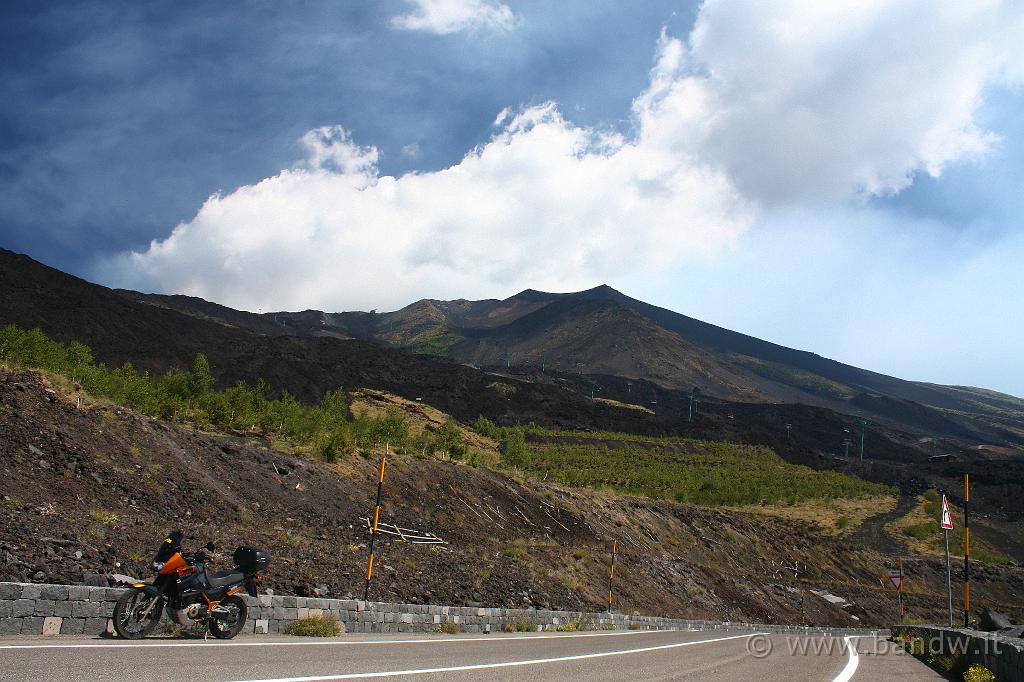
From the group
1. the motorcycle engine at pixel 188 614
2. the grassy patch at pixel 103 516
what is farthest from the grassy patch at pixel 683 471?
the motorcycle engine at pixel 188 614

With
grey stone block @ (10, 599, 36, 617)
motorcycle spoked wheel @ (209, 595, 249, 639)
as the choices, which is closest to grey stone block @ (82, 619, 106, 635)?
grey stone block @ (10, 599, 36, 617)

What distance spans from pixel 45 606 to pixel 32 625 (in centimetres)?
24

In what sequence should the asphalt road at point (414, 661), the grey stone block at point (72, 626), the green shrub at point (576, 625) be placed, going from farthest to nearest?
the green shrub at point (576, 625) → the grey stone block at point (72, 626) → the asphalt road at point (414, 661)

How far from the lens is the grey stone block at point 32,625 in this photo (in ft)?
28.6

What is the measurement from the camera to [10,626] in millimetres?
8602

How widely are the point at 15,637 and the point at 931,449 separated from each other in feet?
644

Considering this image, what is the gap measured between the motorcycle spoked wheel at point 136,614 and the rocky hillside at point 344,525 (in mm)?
2176

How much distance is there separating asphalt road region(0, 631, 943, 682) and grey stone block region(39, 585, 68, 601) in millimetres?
721

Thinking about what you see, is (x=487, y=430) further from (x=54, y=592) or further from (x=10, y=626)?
(x=10, y=626)

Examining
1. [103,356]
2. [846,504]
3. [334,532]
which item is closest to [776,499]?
[846,504]

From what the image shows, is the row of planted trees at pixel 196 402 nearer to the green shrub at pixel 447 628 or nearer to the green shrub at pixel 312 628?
the green shrub at pixel 447 628

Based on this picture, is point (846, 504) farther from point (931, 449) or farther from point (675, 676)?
point (931, 449)

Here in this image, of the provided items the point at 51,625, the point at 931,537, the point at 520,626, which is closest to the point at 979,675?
the point at 520,626

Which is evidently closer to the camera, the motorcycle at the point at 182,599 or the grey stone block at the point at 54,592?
the grey stone block at the point at 54,592
